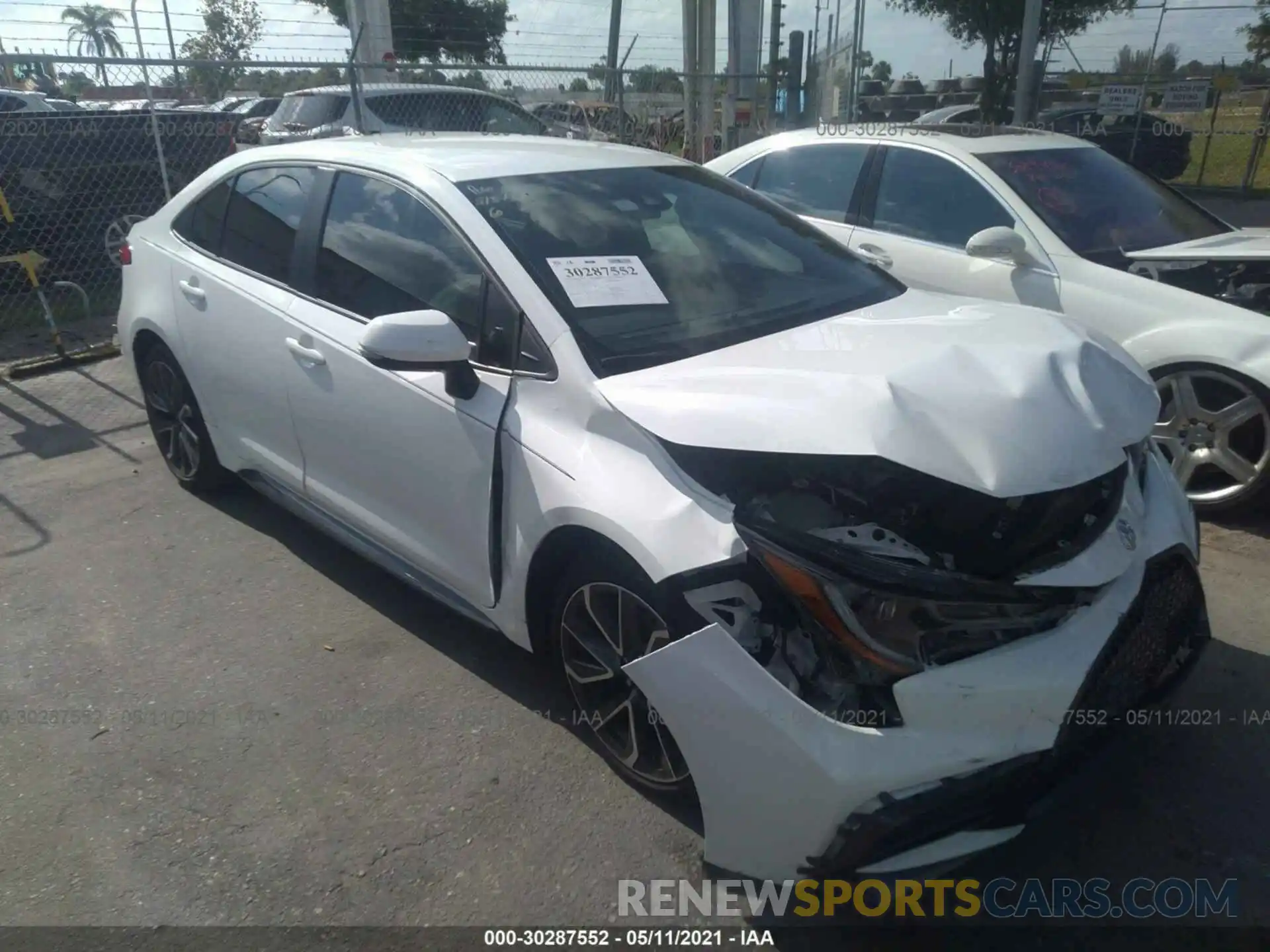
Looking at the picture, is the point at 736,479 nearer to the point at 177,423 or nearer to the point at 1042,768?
the point at 1042,768

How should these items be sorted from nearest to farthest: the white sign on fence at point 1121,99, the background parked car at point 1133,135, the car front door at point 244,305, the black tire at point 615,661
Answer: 1. the black tire at point 615,661
2. the car front door at point 244,305
3. the white sign on fence at point 1121,99
4. the background parked car at point 1133,135

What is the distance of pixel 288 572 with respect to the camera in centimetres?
410

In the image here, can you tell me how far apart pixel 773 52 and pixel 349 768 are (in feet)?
39.5

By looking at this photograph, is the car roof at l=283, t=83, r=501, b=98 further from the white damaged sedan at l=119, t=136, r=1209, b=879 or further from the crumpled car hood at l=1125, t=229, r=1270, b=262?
the crumpled car hood at l=1125, t=229, r=1270, b=262

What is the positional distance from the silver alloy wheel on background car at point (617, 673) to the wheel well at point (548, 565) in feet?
0.29

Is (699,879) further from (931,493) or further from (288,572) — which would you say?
(288,572)

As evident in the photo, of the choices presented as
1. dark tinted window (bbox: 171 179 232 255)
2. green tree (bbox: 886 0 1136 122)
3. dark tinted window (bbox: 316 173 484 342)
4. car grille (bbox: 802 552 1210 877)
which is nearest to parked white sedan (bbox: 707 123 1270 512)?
dark tinted window (bbox: 316 173 484 342)

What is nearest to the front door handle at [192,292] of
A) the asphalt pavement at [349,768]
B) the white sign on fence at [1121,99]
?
the asphalt pavement at [349,768]

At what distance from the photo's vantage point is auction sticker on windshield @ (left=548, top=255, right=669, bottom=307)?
286 cm

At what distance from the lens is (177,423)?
4.69 m

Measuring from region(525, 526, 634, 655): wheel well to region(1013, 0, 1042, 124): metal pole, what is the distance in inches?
373

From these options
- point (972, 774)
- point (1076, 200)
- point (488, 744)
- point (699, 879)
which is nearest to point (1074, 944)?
point (972, 774)

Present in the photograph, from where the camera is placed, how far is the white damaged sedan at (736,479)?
6.89 ft

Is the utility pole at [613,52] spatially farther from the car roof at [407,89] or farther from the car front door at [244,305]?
the car front door at [244,305]
